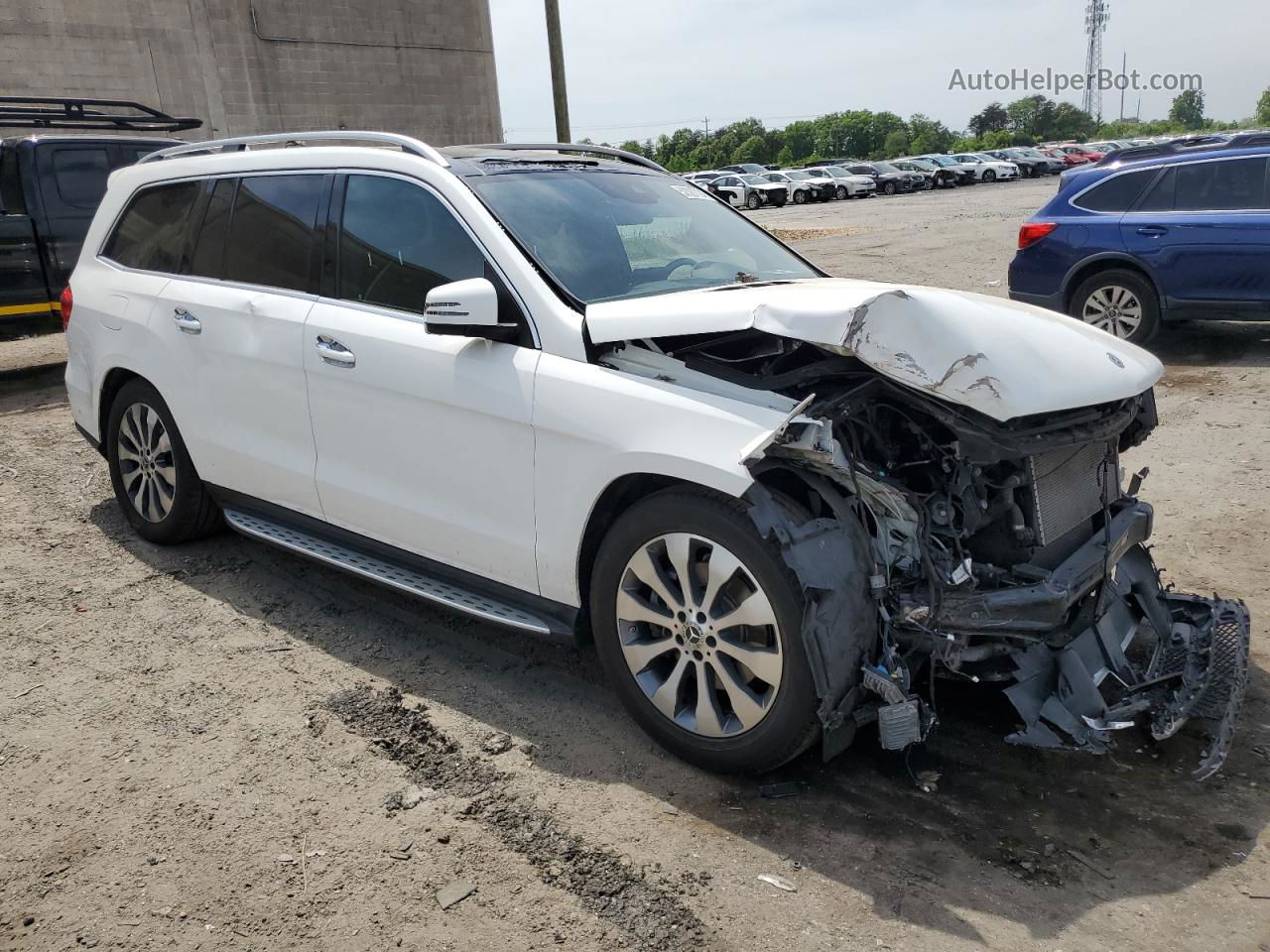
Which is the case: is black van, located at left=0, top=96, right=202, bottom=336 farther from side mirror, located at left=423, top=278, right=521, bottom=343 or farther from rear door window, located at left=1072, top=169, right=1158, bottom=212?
rear door window, located at left=1072, top=169, right=1158, bottom=212

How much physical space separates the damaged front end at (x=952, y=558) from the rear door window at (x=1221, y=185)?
259 inches

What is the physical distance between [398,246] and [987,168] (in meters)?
51.8

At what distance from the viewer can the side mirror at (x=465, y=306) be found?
347 cm

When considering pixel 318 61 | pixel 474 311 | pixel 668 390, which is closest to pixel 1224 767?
pixel 668 390

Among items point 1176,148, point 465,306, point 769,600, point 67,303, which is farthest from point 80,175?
point 1176,148

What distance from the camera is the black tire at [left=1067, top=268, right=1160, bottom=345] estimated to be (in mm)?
9156

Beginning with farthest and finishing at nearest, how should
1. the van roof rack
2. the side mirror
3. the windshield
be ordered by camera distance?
the van roof rack → the windshield → the side mirror

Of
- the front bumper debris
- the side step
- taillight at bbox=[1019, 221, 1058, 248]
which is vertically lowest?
the front bumper debris

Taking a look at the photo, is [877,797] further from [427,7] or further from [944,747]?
[427,7]

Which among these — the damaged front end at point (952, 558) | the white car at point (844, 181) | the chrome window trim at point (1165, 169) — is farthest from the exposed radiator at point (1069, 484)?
the white car at point (844, 181)

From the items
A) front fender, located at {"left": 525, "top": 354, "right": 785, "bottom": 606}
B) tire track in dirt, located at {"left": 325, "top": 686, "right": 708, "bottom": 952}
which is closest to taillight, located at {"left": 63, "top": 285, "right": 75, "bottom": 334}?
tire track in dirt, located at {"left": 325, "top": 686, "right": 708, "bottom": 952}

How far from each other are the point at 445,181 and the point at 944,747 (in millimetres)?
2662

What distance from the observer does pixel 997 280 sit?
527 inches

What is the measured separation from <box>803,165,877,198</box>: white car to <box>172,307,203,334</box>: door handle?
41.0 metres
